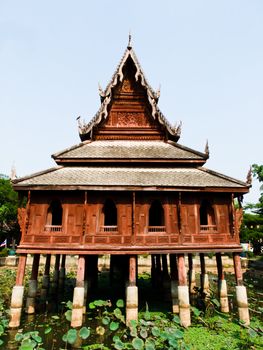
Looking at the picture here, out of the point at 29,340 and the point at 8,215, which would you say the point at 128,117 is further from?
the point at 8,215

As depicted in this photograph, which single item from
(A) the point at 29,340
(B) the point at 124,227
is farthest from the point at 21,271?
(B) the point at 124,227

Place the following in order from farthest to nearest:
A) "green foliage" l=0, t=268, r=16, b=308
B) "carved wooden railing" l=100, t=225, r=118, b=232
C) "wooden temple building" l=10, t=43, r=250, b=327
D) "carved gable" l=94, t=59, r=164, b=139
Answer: "green foliage" l=0, t=268, r=16, b=308
"carved gable" l=94, t=59, r=164, b=139
"carved wooden railing" l=100, t=225, r=118, b=232
"wooden temple building" l=10, t=43, r=250, b=327

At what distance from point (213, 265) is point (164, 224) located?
23.8 m

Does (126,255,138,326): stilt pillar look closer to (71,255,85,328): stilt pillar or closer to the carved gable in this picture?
(71,255,85,328): stilt pillar

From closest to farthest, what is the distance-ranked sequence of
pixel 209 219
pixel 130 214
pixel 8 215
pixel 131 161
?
pixel 130 214
pixel 209 219
pixel 131 161
pixel 8 215

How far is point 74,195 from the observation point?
14.1 m

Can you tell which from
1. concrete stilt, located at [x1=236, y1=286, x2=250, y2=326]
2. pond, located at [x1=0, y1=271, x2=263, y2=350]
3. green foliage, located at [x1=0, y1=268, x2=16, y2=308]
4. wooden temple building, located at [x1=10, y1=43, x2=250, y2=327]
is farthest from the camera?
green foliage, located at [x1=0, y1=268, x2=16, y2=308]

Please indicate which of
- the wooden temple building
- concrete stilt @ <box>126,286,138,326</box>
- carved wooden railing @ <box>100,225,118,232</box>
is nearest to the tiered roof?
the wooden temple building

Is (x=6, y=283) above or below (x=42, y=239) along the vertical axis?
below

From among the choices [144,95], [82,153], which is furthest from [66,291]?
[144,95]

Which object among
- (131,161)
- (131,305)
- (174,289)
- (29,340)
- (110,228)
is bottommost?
(29,340)

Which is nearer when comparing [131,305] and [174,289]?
[131,305]

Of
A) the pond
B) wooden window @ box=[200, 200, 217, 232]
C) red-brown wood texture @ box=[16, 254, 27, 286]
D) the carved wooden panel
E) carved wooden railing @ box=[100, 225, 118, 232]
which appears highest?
wooden window @ box=[200, 200, 217, 232]

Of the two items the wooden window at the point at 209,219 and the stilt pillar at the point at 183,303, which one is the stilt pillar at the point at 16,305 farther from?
the wooden window at the point at 209,219
